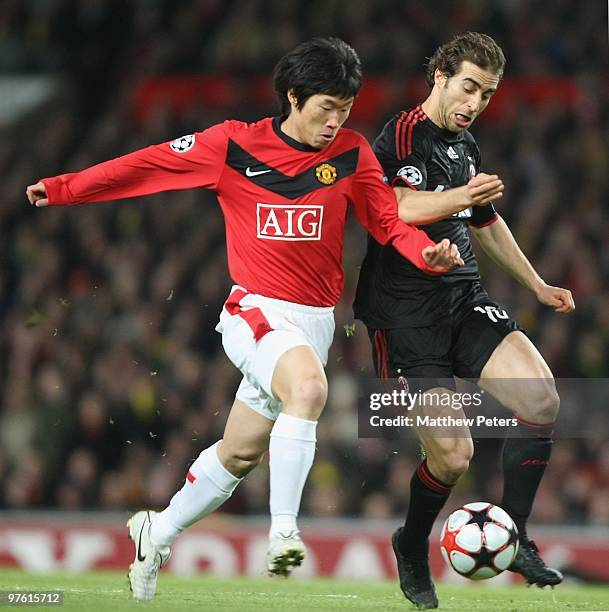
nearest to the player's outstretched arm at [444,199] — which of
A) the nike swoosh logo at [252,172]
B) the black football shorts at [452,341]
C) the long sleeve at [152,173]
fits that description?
the black football shorts at [452,341]

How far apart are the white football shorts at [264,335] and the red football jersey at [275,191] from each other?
0.05 metres

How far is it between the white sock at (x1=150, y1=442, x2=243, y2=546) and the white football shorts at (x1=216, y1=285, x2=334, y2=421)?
13.6 inches

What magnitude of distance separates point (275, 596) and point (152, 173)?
221cm

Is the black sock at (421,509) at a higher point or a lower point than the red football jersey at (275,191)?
lower

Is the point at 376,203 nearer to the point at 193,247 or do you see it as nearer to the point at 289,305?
the point at 289,305

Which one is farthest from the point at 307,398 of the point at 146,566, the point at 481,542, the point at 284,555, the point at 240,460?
the point at 146,566

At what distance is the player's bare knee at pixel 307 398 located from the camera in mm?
5062

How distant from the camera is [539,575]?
224 inches

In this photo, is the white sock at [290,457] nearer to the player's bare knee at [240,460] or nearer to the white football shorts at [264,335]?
the white football shorts at [264,335]

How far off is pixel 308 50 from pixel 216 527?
4909mm

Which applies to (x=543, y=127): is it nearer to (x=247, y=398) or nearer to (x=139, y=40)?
(x=139, y=40)

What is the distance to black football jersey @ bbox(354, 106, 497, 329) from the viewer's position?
18.9ft

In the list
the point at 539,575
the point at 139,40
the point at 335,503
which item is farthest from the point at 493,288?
the point at 139,40

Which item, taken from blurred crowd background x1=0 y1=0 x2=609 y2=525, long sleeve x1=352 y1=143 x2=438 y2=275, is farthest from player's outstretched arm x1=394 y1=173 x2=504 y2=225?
blurred crowd background x1=0 y1=0 x2=609 y2=525
